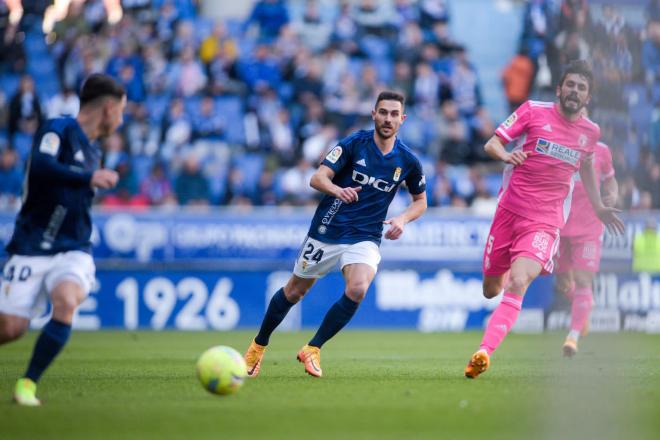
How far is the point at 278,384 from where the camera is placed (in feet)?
29.9

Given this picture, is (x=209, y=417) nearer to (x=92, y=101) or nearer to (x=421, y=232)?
(x=92, y=101)

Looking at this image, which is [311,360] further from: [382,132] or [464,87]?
[464,87]

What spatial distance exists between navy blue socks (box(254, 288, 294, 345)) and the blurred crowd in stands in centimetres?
934

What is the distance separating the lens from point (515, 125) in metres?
10.4

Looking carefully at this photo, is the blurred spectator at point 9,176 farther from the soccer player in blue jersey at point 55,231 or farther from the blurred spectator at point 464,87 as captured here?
the soccer player in blue jersey at point 55,231

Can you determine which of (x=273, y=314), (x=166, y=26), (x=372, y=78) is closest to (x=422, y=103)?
(x=372, y=78)

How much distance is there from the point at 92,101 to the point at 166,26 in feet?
51.1

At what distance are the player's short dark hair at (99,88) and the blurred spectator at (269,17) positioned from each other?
15.7m

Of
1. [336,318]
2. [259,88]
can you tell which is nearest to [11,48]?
[259,88]

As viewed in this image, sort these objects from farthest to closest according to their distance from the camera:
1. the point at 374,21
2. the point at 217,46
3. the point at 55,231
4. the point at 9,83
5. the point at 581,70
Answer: the point at 374,21, the point at 217,46, the point at 9,83, the point at 581,70, the point at 55,231

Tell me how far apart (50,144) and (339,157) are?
311 centimetres

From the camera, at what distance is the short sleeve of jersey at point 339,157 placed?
393 inches

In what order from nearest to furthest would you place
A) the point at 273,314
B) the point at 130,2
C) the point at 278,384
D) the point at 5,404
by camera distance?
the point at 5,404
the point at 278,384
the point at 273,314
the point at 130,2

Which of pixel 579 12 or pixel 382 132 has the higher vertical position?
pixel 579 12
